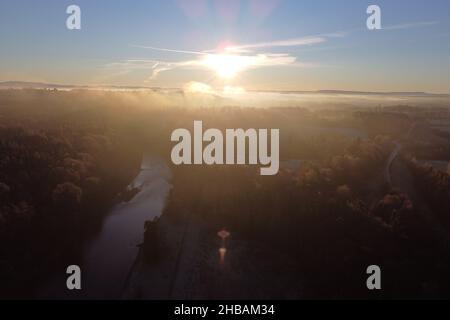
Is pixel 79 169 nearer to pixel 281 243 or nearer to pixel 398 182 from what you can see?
pixel 281 243

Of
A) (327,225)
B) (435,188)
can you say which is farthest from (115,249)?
(435,188)
